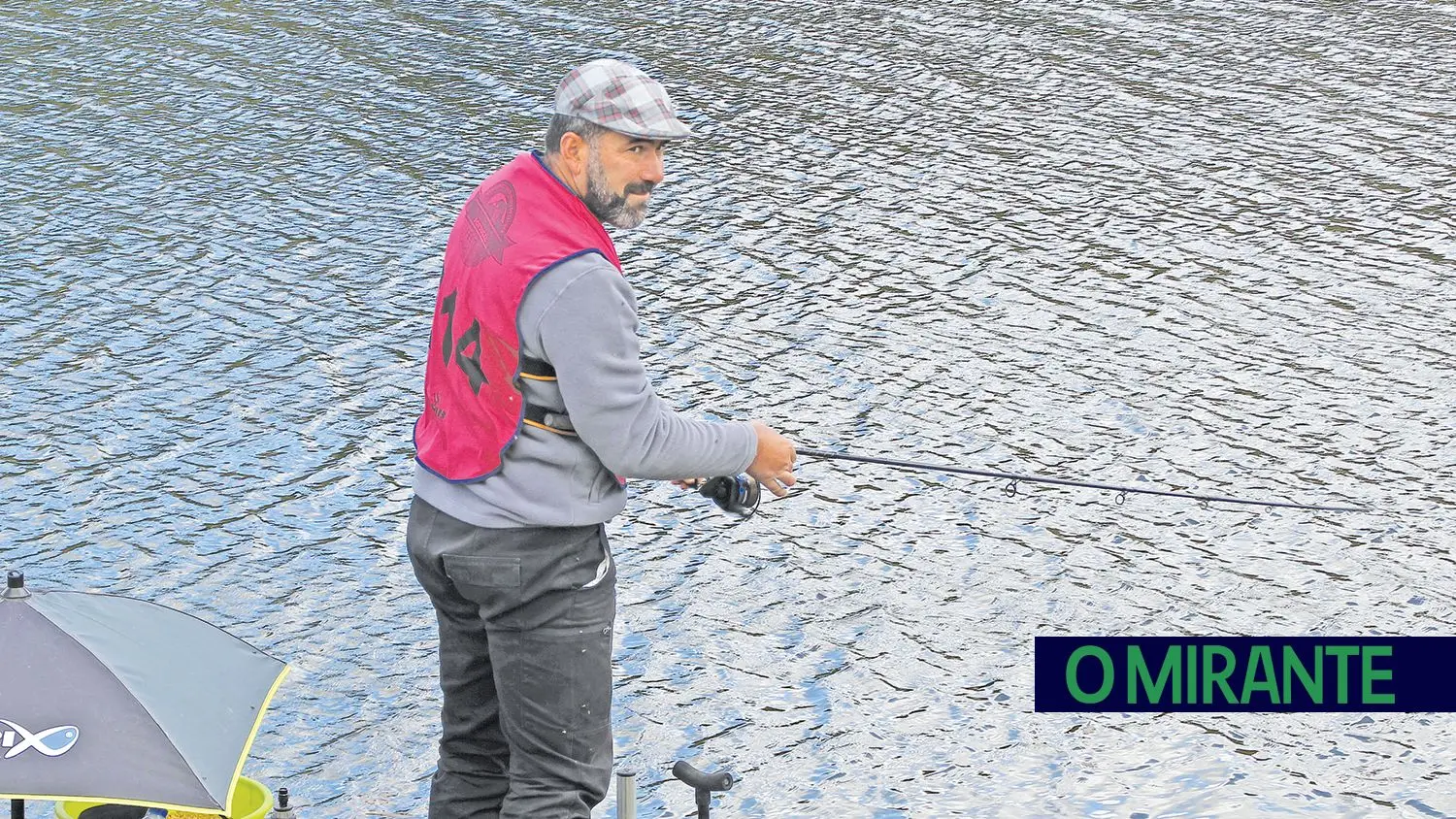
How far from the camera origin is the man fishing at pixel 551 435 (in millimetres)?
3840

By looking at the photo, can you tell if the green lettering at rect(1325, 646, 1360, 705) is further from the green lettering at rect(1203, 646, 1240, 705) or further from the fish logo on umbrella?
the fish logo on umbrella

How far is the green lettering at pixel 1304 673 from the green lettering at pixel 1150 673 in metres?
0.42

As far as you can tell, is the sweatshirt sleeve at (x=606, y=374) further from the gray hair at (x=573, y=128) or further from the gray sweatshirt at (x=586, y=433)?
the gray hair at (x=573, y=128)

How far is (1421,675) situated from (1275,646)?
563 millimetres

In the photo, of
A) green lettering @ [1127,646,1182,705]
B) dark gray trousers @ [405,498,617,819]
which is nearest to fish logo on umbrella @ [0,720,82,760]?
dark gray trousers @ [405,498,617,819]

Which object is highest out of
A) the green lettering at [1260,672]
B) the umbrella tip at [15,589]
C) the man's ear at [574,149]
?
the man's ear at [574,149]

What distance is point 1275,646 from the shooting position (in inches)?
278

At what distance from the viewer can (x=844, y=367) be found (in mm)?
10016

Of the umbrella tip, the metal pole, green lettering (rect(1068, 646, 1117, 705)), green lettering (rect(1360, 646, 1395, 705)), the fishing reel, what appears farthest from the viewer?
green lettering (rect(1360, 646, 1395, 705))

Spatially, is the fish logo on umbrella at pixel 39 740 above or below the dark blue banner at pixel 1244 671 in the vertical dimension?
above

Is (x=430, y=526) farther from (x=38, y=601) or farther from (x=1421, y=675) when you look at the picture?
(x=1421, y=675)

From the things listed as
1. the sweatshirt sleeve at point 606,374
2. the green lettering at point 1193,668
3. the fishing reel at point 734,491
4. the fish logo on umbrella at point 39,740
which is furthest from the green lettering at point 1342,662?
the fish logo on umbrella at point 39,740

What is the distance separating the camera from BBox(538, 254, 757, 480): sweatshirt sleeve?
12.5 feet

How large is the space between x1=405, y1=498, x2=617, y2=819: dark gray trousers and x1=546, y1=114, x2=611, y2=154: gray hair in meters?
0.89
